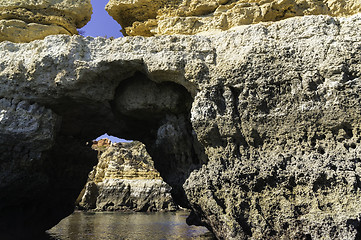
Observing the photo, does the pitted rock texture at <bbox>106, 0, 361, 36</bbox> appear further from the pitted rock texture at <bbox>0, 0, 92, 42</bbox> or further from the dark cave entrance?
the dark cave entrance

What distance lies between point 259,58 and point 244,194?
335cm

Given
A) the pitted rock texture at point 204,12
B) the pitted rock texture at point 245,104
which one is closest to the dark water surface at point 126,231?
the pitted rock texture at point 245,104

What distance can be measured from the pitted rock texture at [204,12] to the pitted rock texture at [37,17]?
4.23 feet

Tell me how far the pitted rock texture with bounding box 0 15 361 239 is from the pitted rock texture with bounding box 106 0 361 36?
1.76m

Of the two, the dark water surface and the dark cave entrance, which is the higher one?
the dark cave entrance

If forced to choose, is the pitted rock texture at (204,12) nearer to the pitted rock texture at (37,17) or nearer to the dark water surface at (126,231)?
the pitted rock texture at (37,17)

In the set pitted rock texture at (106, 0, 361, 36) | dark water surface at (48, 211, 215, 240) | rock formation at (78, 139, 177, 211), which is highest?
pitted rock texture at (106, 0, 361, 36)

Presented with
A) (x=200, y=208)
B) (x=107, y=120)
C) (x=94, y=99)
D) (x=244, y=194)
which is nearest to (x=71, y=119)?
(x=107, y=120)

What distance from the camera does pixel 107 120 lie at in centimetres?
1102

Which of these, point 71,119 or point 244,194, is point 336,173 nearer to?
point 244,194

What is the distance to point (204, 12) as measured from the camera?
10578mm

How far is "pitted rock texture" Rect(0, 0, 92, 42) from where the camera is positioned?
9.95 meters

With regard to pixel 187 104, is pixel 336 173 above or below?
below

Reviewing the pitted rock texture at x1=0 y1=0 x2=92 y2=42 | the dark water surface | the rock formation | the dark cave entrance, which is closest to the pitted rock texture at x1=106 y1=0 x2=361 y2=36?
the pitted rock texture at x1=0 y1=0 x2=92 y2=42
